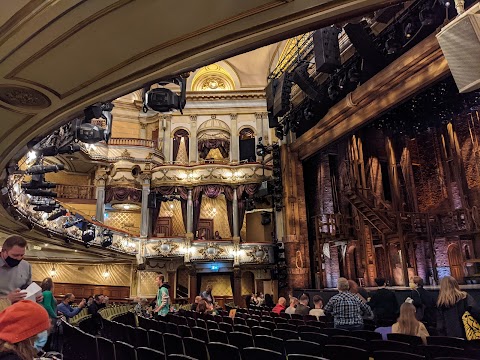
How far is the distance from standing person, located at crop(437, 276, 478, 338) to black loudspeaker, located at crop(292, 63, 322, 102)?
30.5 ft

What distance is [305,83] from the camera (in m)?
13.1

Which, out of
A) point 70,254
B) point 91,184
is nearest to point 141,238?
point 70,254

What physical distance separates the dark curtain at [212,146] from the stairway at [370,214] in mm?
11482

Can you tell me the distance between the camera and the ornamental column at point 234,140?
23.9m

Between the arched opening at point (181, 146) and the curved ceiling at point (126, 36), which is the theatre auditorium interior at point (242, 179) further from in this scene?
the arched opening at point (181, 146)

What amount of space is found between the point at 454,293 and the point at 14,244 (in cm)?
497

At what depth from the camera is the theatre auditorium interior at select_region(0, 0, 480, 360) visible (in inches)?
139

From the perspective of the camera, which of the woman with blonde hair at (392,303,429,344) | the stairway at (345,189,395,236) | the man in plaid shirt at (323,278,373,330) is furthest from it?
the stairway at (345,189,395,236)

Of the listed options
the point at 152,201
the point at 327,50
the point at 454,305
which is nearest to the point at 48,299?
the point at 454,305

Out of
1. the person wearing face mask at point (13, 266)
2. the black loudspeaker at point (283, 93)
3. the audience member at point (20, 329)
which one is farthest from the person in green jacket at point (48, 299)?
the black loudspeaker at point (283, 93)

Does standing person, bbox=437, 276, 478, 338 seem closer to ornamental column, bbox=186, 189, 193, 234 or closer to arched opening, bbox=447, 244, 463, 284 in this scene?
arched opening, bbox=447, 244, 463, 284

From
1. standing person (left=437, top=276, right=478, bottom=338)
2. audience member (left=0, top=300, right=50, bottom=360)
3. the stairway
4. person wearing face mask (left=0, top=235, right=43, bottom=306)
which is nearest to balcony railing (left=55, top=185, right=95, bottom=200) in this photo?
the stairway

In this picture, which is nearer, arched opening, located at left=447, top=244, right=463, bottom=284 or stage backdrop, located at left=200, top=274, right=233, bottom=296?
arched opening, located at left=447, top=244, right=463, bottom=284

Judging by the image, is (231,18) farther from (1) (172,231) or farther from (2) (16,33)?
(1) (172,231)
